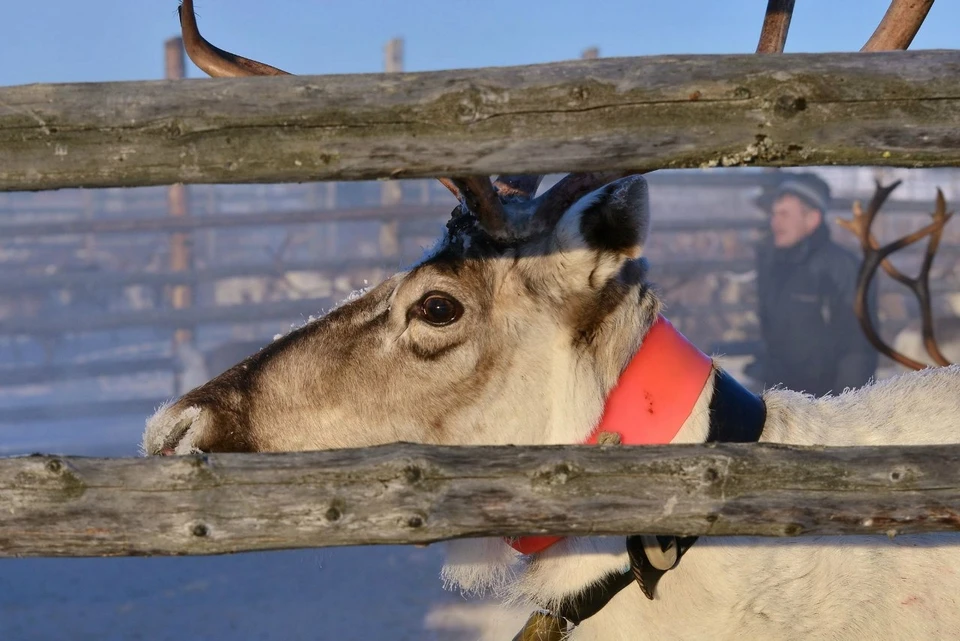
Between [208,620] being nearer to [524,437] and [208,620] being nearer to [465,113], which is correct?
[524,437]

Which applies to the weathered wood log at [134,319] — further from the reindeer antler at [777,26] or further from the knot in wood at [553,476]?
the knot in wood at [553,476]

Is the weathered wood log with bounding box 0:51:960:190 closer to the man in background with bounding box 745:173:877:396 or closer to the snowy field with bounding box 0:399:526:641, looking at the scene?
the snowy field with bounding box 0:399:526:641

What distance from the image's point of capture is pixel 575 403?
2160 millimetres

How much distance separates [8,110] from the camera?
5.26ft

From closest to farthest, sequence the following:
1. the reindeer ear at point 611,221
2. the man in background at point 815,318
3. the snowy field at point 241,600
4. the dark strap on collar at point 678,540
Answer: the dark strap on collar at point 678,540 < the reindeer ear at point 611,221 < the snowy field at point 241,600 < the man in background at point 815,318

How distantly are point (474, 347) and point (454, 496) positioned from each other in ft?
2.10

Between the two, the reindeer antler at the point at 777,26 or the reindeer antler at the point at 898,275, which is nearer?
the reindeer antler at the point at 777,26

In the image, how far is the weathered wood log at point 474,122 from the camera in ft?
5.26

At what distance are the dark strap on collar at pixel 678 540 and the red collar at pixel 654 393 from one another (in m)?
0.06

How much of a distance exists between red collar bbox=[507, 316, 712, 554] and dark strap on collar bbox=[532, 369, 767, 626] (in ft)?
0.19

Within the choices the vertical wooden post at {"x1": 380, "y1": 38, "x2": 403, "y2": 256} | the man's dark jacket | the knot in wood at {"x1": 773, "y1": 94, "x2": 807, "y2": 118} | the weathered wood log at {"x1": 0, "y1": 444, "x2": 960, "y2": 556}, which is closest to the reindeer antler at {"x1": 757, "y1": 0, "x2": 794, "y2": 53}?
the knot in wood at {"x1": 773, "y1": 94, "x2": 807, "y2": 118}

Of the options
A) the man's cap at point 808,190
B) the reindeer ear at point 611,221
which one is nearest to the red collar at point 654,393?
the reindeer ear at point 611,221

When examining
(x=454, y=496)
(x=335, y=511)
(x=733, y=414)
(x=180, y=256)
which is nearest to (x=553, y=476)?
(x=454, y=496)

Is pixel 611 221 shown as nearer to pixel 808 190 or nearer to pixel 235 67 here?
pixel 235 67
